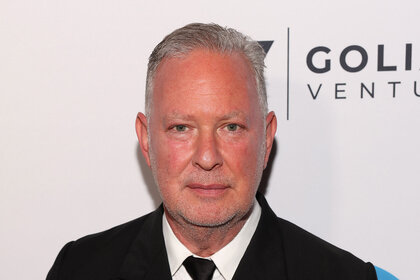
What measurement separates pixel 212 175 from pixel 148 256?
1.20 feet

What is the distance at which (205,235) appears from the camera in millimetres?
1604

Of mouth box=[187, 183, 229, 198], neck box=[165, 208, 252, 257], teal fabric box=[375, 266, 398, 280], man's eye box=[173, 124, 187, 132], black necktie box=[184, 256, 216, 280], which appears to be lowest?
teal fabric box=[375, 266, 398, 280]

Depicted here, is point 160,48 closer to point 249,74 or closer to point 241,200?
point 249,74

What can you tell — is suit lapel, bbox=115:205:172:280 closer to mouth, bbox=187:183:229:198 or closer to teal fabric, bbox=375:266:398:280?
mouth, bbox=187:183:229:198

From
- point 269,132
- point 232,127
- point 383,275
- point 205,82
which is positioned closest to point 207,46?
point 205,82

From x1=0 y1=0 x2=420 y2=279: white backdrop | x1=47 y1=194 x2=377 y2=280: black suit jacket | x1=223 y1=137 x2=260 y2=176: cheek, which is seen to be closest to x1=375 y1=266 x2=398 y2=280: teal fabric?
x1=0 y1=0 x2=420 y2=279: white backdrop

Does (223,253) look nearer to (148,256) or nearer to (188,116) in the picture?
(148,256)

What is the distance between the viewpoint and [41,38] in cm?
203

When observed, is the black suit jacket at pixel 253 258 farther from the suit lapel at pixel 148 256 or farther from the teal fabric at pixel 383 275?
the teal fabric at pixel 383 275

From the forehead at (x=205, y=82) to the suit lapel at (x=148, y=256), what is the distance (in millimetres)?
395

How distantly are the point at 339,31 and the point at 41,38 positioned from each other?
995mm

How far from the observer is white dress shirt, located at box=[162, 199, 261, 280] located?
5.29 ft

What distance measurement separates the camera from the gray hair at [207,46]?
60.3 inches

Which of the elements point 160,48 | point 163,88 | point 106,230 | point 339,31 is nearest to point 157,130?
point 163,88
